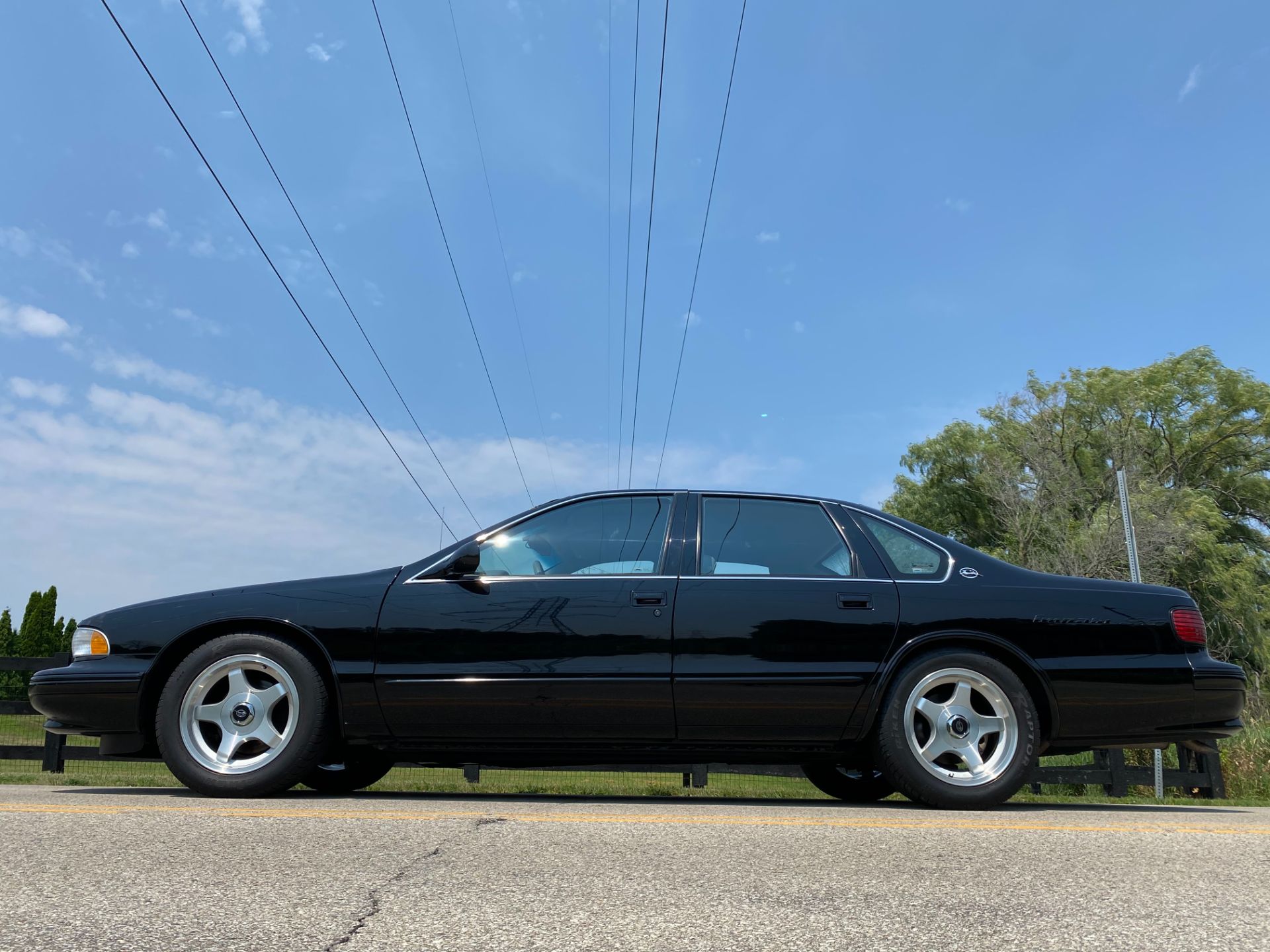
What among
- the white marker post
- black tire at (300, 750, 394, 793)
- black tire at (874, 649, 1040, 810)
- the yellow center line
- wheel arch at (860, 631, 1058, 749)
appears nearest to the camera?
the yellow center line

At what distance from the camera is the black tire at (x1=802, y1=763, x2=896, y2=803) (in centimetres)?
525

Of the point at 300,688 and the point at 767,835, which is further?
the point at 300,688

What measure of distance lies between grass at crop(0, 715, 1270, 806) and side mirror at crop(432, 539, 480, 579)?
16.1ft

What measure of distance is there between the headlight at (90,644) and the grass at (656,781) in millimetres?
4208

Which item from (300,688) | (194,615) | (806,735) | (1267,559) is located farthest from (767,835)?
(1267,559)

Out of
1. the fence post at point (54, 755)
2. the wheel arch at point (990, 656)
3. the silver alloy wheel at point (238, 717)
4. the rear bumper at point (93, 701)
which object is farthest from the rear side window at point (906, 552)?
the fence post at point (54, 755)

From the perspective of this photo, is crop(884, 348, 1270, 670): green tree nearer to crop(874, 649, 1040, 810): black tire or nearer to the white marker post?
the white marker post

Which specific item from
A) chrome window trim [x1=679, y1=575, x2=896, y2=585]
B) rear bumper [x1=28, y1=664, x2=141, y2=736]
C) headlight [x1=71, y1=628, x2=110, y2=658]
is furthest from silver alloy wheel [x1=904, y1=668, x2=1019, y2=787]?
headlight [x1=71, y1=628, x2=110, y2=658]

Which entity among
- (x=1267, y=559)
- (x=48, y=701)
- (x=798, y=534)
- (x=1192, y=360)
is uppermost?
(x=1192, y=360)

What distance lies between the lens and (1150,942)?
1.99 metres

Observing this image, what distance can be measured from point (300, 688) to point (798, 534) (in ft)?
8.12

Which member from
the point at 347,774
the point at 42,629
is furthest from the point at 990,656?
the point at 42,629

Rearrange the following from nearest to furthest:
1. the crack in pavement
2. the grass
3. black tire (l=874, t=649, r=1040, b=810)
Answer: the crack in pavement < black tire (l=874, t=649, r=1040, b=810) < the grass

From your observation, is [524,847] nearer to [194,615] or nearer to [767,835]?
[767,835]
